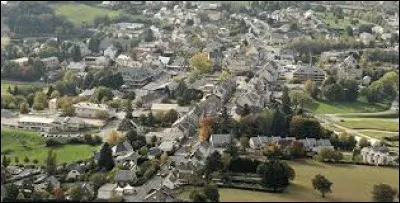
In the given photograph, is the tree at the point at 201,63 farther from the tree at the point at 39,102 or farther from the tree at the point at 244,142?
the tree at the point at 244,142

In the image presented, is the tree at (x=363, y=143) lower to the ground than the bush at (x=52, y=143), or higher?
higher

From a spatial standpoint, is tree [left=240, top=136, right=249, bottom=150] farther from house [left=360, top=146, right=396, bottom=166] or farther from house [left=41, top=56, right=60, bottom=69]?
house [left=41, top=56, right=60, bottom=69]

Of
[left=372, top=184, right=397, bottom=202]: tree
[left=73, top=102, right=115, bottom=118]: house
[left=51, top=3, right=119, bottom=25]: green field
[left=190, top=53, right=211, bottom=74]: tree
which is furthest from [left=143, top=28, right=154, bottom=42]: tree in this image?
[left=372, top=184, right=397, bottom=202]: tree

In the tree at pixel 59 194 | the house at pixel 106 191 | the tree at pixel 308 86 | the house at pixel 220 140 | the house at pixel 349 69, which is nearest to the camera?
the tree at pixel 59 194

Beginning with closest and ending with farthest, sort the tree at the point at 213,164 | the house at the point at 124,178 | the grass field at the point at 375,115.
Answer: the house at the point at 124,178 < the tree at the point at 213,164 < the grass field at the point at 375,115

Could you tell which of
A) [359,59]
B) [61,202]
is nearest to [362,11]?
[359,59]

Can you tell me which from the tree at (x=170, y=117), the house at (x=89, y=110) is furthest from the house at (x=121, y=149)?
the house at (x=89, y=110)
